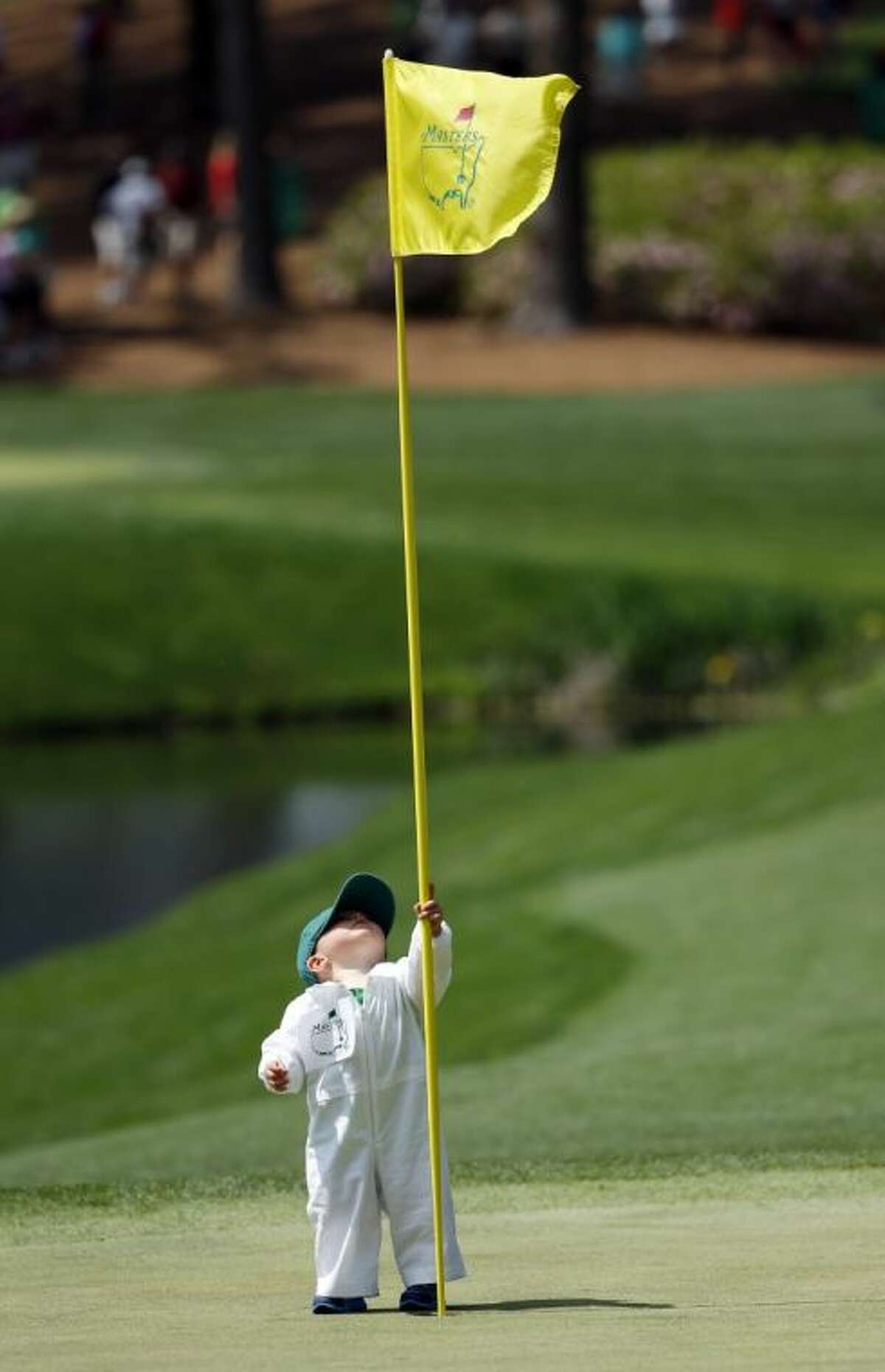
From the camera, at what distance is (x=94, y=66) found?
5938 centimetres

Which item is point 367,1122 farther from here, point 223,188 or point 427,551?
point 223,188

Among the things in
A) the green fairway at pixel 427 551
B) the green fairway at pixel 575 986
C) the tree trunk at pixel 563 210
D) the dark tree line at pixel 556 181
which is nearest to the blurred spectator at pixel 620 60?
the dark tree line at pixel 556 181

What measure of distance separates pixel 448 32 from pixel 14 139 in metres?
8.55

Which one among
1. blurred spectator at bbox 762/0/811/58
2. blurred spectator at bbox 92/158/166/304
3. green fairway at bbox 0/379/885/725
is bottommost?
green fairway at bbox 0/379/885/725

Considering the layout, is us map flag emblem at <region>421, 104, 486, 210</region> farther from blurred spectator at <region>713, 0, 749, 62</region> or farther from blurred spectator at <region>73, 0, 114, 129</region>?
blurred spectator at <region>713, 0, 749, 62</region>

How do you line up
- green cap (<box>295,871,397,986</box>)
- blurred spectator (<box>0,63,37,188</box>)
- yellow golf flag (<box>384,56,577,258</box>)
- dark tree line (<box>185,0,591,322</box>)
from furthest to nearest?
blurred spectator (<box>0,63,37,188</box>) < dark tree line (<box>185,0,591,322</box>) < yellow golf flag (<box>384,56,577,258</box>) < green cap (<box>295,871,397,986</box>)

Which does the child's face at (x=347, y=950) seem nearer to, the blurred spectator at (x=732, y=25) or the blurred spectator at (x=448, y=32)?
the blurred spectator at (x=448, y=32)

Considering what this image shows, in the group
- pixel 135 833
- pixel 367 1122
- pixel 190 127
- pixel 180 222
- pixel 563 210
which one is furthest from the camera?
pixel 190 127

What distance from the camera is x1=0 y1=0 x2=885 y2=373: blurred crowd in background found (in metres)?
44.9

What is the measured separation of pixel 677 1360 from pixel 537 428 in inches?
1304

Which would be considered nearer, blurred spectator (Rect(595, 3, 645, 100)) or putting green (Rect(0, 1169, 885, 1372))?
putting green (Rect(0, 1169, 885, 1372))

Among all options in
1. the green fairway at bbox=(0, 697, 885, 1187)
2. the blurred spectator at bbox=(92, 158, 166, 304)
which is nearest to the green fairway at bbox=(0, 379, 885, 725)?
the green fairway at bbox=(0, 697, 885, 1187)

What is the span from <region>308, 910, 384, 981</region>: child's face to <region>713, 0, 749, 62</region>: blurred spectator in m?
53.4

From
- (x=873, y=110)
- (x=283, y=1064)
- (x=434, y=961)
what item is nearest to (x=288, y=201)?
(x=873, y=110)
